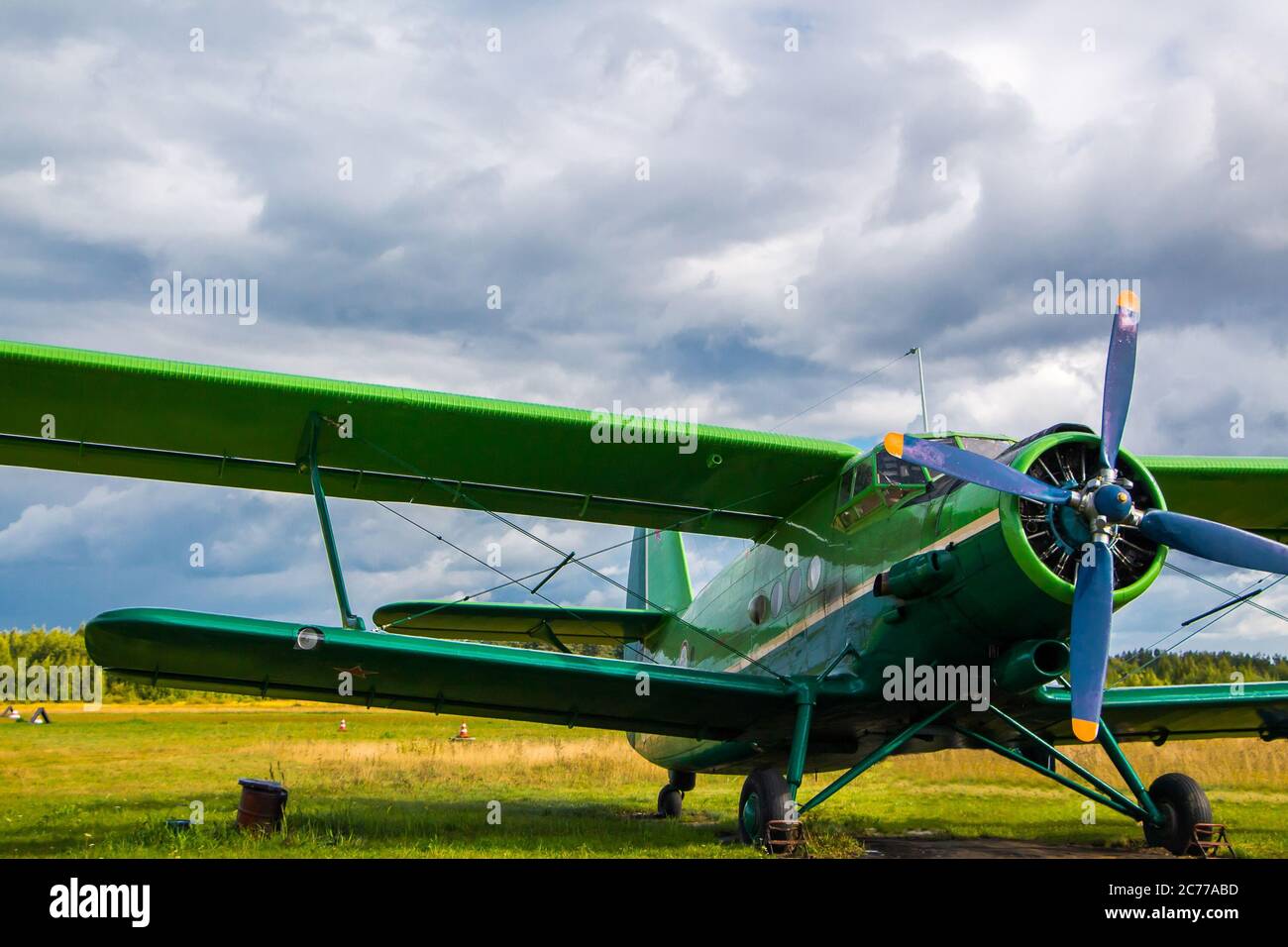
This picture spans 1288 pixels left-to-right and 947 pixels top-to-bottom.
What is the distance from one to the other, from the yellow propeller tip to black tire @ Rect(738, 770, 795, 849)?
7.07 feet

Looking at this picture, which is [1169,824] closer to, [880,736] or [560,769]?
[880,736]

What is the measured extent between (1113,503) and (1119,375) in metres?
1.32

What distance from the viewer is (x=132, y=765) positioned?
19875 millimetres

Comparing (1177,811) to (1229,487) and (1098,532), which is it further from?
(1229,487)

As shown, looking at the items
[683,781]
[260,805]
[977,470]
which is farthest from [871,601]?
[683,781]

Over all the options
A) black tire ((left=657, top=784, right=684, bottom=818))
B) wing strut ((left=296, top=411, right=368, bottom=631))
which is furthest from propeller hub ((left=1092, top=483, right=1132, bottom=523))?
black tire ((left=657, top=784, right=684, bottom=818))

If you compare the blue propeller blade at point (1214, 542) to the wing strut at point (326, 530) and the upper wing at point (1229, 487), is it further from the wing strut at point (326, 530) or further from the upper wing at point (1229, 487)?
the wing strut at point (326, 530)

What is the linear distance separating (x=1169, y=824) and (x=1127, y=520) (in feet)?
11.0

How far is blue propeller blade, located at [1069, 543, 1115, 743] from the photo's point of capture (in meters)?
7.36

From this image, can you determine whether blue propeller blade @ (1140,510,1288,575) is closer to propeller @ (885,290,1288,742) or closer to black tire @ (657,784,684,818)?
propeller @ (885,290,1288,742)

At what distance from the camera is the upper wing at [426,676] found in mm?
8312

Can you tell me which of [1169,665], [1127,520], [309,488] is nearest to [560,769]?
[309,488]

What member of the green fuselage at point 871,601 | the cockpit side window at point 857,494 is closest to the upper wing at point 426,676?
the green fuselage at point 871,601

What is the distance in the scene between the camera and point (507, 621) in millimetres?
13000
